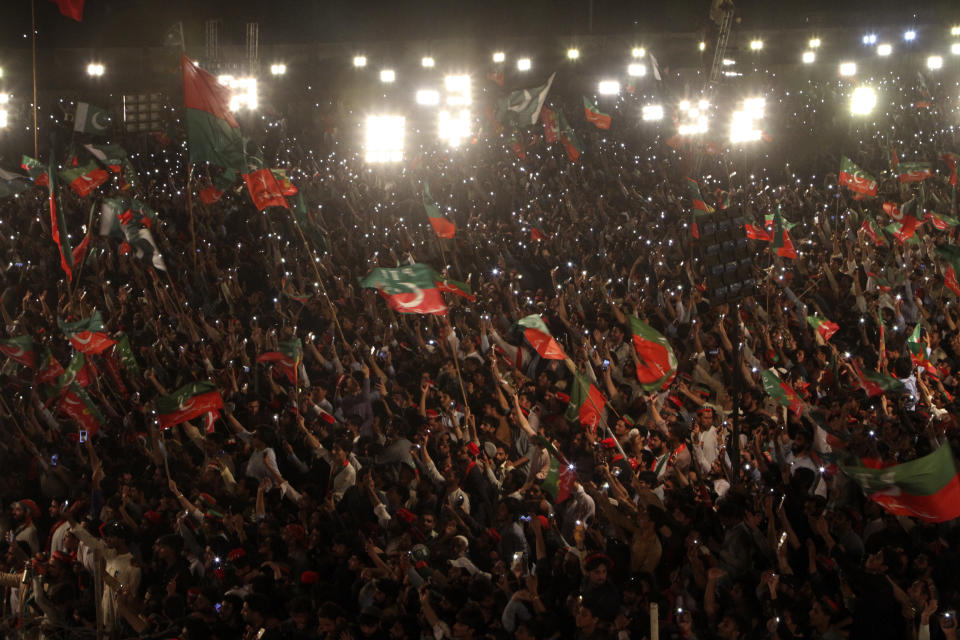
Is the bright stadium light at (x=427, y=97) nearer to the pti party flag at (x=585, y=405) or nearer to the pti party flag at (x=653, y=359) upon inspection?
the pti party flag at (x=653, y=359)

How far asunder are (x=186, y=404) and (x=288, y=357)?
173cm

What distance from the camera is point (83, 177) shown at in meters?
15.8

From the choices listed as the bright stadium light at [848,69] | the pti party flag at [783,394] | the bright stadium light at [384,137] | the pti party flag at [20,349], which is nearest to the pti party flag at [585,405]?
the pti party flag at [783,394]

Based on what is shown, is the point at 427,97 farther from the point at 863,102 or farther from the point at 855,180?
the point at 863,102

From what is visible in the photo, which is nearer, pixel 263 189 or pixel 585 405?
pixel 585 405

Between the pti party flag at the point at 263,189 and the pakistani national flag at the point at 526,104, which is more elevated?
the pakistani national flag at the point at 526,104

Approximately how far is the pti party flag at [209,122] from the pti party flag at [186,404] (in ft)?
10.5

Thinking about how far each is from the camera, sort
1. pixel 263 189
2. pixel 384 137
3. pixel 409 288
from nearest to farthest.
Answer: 1. pixel 409 288
2. pixel 263 189
3. pixel 384 137

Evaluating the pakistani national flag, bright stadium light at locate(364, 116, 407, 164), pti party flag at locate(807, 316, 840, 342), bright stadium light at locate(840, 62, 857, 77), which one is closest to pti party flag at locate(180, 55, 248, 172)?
bright stadium light at locate(364, 116, 407, 164)

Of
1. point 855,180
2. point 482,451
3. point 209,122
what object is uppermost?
point 209,122

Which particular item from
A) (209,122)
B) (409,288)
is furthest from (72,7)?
(409,288)

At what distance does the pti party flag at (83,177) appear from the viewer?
1574 cm

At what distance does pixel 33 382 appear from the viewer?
1180 centimetres

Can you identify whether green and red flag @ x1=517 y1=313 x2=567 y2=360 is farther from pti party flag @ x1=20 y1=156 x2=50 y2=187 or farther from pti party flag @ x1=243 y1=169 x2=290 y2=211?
pti party flag @ x1=20 y1=156 x2=50 y2=187
